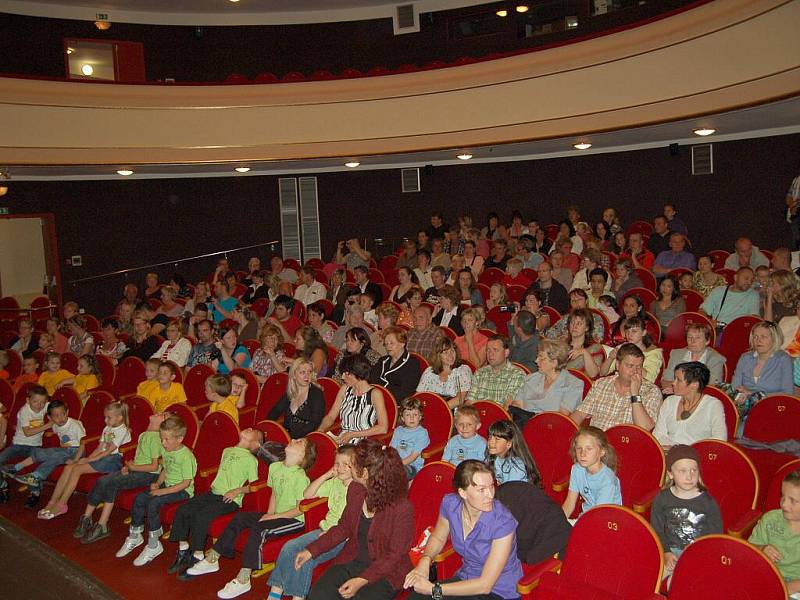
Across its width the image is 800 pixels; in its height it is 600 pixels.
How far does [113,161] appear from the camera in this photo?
32.3 ft

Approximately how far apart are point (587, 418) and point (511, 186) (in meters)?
7.90

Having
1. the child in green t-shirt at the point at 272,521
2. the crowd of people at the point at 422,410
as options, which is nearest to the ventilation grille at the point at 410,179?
the crowd of people at the point at 422,410

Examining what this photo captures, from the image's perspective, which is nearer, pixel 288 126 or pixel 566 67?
pixel 566 67

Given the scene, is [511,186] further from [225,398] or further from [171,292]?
[225,398]

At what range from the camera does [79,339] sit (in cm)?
822

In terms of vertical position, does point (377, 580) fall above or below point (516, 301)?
below

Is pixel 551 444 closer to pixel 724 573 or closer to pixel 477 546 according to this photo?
pixel 477 546

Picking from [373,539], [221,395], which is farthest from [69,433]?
[373,539]

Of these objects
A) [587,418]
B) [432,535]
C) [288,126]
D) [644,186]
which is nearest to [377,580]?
[432,535]

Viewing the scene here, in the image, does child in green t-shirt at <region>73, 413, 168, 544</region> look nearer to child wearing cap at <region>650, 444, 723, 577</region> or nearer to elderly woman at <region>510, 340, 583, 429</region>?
elderly woman at <region>510, 340, 583, 429</region>

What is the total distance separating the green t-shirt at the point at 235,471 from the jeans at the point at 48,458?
6.07ft

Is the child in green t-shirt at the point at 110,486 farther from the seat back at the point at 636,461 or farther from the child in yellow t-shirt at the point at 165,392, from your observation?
the seat back at the point at 636,461

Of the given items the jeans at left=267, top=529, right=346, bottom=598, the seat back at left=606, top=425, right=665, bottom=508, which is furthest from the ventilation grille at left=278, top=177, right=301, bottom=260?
the seat back at left=606, top=425, right=665, bottom=508

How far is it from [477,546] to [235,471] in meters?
1.94
